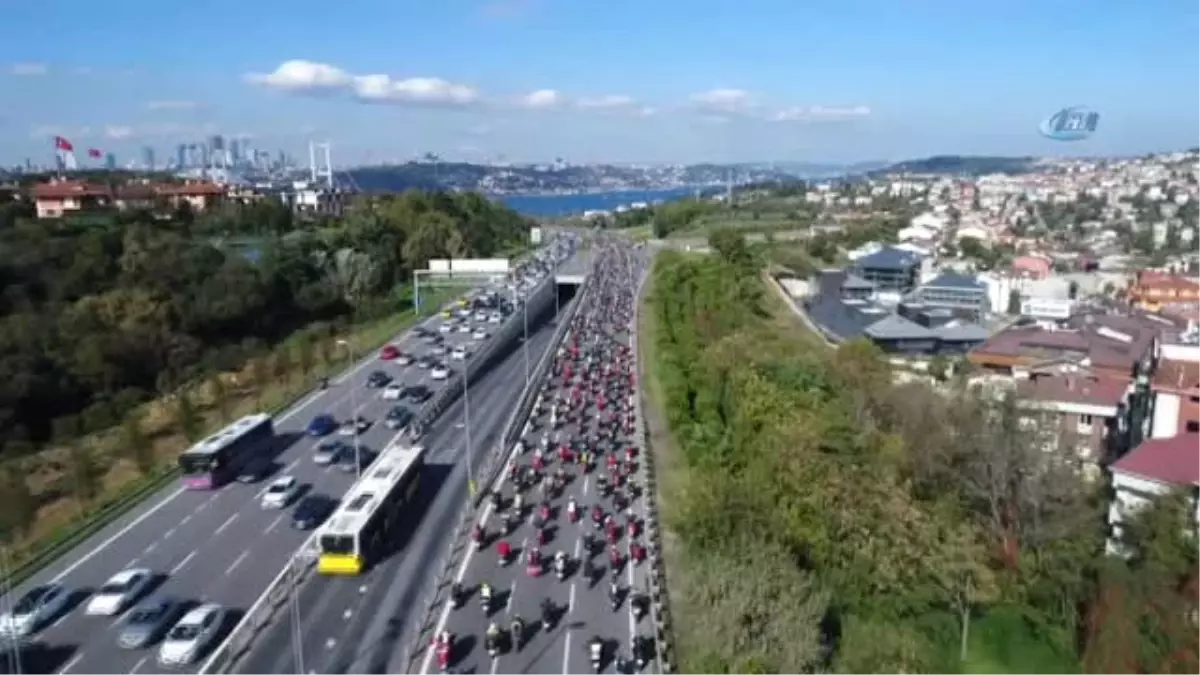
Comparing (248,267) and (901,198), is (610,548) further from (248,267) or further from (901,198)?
(901,198)

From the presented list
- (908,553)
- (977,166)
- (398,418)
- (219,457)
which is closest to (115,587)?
(219,457)

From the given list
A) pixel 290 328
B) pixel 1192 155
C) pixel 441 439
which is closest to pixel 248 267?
pixel 290 328

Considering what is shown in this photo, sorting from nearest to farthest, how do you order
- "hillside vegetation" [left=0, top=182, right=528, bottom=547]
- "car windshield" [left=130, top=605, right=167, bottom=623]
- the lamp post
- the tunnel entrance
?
"car windshield" [left=130, top=605, right=167, bottom=623]
the lamp post
"hillside vegetation" [left=0, top=182, right=528, bottom=547]
the tunnel entrance

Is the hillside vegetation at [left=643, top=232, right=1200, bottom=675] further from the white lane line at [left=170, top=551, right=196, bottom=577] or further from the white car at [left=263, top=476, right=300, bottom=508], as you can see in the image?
the white lane line at [left=170, top=551, right=196, bottom=577]

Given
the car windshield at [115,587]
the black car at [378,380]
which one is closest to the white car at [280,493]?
the car windshield at [115,587]

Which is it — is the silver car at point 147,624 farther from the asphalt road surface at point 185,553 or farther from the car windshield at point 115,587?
the car windshield at point 115,587

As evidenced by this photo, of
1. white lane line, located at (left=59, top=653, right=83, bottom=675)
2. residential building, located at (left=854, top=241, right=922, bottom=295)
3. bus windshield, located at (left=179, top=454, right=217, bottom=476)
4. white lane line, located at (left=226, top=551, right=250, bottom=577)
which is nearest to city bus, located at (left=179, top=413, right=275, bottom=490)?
bus windshield, located at (left=179, top=454, right=217, bottom=476)
